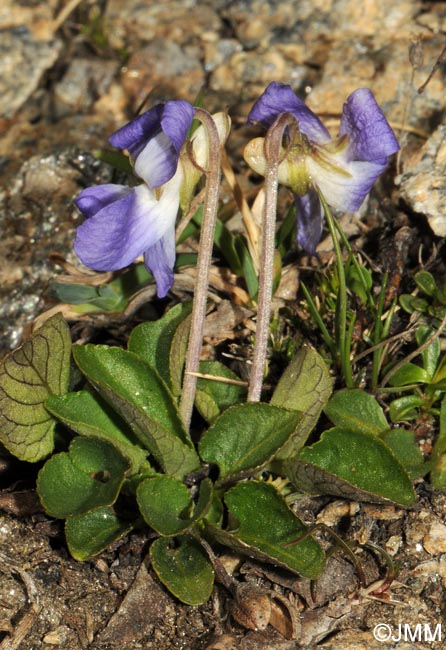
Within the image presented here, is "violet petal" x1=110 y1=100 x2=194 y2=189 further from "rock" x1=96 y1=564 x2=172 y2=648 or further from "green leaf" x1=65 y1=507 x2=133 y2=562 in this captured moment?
"rock" x1=96 y1=564 x2=172 y2=648

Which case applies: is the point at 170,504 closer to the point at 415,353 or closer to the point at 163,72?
the point at 415,353

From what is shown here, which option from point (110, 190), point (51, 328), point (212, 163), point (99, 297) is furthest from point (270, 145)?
point (99, 297)

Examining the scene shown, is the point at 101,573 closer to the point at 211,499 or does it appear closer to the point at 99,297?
the point at 211,499

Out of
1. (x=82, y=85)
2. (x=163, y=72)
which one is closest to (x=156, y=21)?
(x=163, y=72)

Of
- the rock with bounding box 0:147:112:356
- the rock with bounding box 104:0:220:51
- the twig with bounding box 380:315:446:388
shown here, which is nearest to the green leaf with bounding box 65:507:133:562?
the twig with bounding box 380:315:446:388

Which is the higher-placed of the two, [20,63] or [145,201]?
[145,201]

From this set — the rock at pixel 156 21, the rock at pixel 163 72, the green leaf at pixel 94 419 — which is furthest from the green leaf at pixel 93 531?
the rock at pixel 156 21
